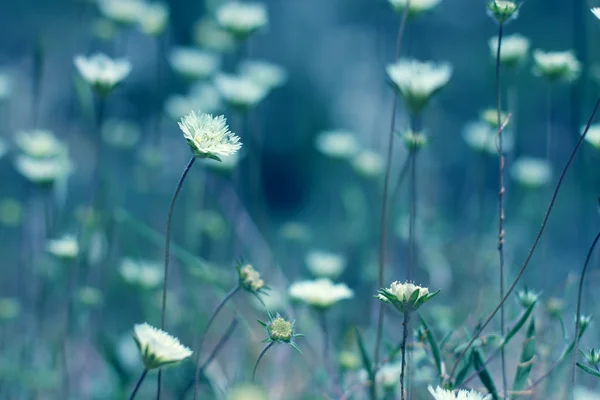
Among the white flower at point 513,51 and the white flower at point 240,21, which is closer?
the white flower at point 513,51

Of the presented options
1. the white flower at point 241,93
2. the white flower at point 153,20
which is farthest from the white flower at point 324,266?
the white flower at point 153,20

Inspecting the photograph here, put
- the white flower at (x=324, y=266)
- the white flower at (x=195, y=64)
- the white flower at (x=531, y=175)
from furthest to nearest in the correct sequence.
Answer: the white flower at (x=195, y=64)
the white flower at (x=531, y=175)
the white flower at (x=324, y=266)

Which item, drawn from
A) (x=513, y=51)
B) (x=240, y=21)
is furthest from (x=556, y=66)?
(x=240, y=21)

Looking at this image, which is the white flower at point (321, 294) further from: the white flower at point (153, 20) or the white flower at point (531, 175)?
the white flower at point (153, 20)

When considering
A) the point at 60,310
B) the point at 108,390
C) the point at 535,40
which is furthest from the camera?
the point at 535,40

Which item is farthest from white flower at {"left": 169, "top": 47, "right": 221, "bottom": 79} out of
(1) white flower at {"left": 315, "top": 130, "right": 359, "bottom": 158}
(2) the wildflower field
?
(1) white flower at {"left": 315, "top": 130, "right": 359, "bottom": 158}

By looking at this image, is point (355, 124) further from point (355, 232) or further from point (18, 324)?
point (18, 324)

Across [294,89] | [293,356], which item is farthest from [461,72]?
[293,356]
